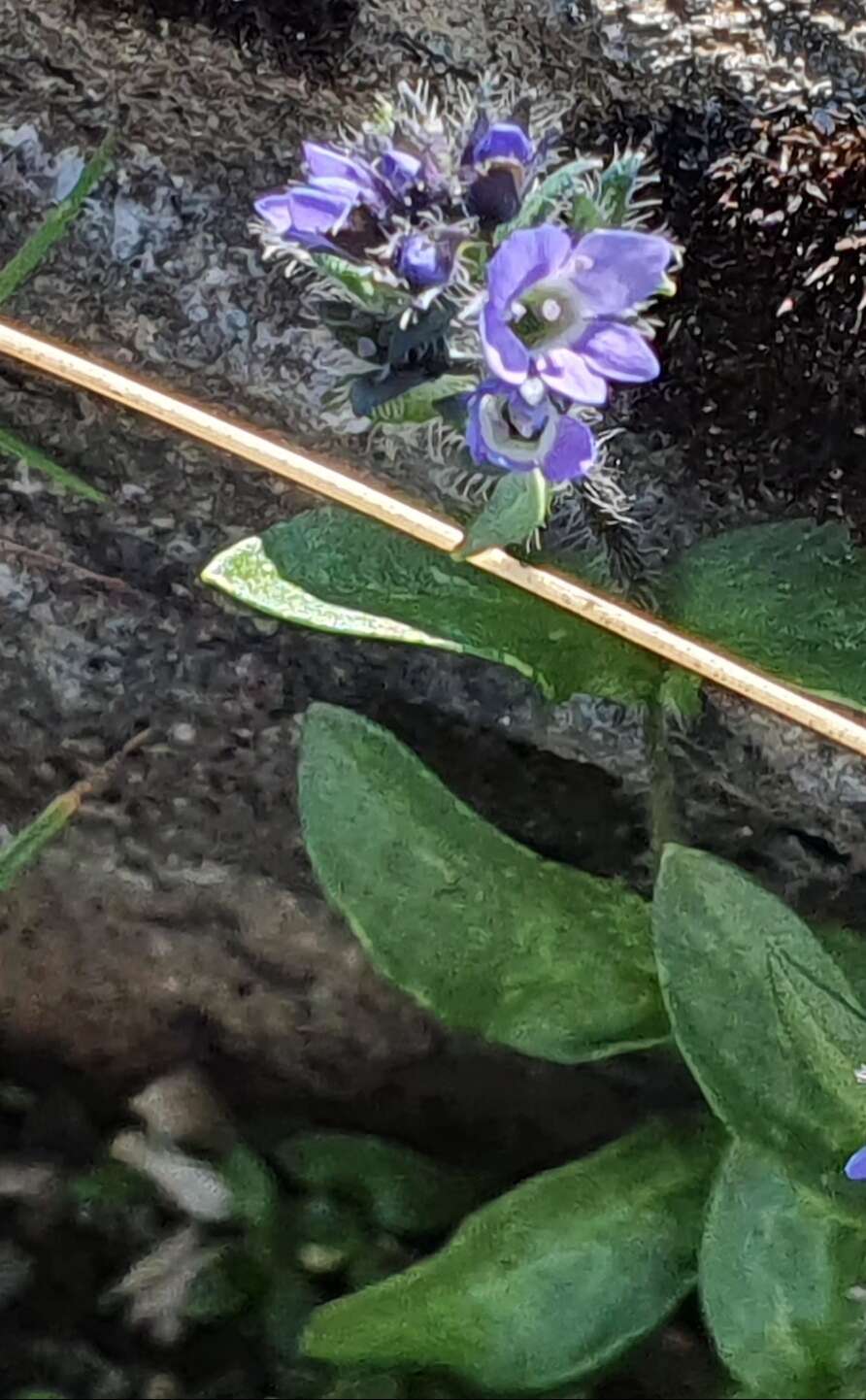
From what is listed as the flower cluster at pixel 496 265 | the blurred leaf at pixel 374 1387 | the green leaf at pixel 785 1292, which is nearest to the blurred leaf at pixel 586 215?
the flower cluster at pixel 496 265

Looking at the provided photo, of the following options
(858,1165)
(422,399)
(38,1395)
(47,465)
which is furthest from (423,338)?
(38,1395)

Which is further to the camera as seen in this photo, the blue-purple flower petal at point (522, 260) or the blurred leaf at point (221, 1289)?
the blurred leaf at point (221, 1289)

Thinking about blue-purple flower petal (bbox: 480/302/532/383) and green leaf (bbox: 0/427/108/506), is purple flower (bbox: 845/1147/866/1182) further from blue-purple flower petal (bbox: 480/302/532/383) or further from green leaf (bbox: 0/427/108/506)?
green leaf (bbox: 0/427/108/506)

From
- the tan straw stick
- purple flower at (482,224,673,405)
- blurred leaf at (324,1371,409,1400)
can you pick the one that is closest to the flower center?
purple flower at (482,224,673,405)

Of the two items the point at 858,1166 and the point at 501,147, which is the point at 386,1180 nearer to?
the point at 858,1166

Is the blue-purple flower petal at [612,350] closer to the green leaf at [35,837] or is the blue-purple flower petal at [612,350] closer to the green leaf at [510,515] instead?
the green leaf at [510,515]

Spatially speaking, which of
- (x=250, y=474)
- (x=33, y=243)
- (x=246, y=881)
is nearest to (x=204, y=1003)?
(x=246, y=881)
